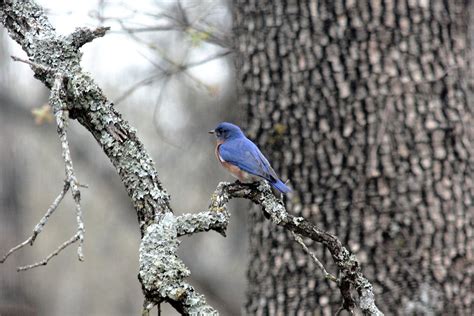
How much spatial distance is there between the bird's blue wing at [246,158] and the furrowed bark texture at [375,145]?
835 millimetres

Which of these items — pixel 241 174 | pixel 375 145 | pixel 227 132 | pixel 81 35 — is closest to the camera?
pixel 81 35

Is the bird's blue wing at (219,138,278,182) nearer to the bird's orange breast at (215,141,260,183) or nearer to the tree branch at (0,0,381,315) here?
the bird's orange breast at (215,141,260,183)

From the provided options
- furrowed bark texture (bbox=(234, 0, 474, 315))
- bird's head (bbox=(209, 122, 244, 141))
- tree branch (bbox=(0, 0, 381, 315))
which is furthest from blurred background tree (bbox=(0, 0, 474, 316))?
tree branch (bbox=(0, 0, 381, 315))

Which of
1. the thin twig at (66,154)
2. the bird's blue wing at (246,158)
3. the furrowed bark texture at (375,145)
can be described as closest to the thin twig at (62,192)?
the thin twig at (66,154)

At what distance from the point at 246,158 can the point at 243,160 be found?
0.6 inches

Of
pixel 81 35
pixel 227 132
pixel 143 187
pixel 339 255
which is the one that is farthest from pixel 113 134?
pixel 227 132

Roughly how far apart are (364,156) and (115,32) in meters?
2.31

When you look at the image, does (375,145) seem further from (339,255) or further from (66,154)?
(66,154)

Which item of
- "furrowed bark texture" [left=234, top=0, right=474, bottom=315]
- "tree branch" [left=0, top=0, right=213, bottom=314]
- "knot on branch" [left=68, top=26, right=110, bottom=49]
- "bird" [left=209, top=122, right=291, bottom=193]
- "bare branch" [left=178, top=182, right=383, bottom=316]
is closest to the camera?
"tree branch" [left=0, top=0, right=213, bottom=314]

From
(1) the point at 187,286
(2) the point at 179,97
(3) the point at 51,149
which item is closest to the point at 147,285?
(1) the point at 187,286

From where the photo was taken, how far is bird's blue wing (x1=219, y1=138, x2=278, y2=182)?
9.39 feet

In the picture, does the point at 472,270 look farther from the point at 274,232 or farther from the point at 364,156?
the point at 274,232

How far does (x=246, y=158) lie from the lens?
295cm

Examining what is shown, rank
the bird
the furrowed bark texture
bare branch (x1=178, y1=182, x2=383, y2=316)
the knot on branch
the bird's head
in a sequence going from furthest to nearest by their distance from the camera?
1. the furrowed bark texture
2. the bird's head
3. the bird
4. the knot on branch
5. bare branch (x1=178, y1=182, x2=383, y2=316)
